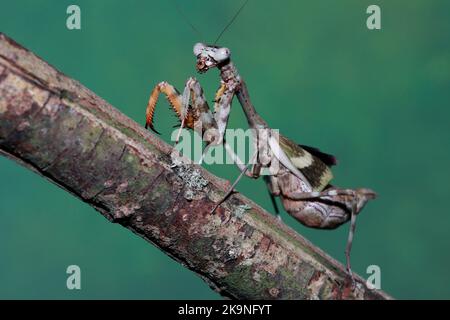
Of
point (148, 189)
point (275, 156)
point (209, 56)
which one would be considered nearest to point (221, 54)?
point (209, 56)

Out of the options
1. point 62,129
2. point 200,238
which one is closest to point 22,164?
point 62,129

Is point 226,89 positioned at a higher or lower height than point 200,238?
higher

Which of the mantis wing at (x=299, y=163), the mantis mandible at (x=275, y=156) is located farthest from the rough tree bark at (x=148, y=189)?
the mantis wing at (x=299, y=163)

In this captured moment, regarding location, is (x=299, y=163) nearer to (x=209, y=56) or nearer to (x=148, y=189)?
(x=209, y=56)

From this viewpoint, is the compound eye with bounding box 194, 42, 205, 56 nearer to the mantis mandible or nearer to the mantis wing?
the mantis mandible

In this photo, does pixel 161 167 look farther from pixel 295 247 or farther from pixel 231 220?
pixel 295 247

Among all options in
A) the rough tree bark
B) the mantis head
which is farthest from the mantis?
the rough tree bark

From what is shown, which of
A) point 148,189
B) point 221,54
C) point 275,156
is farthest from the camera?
point 275,156
